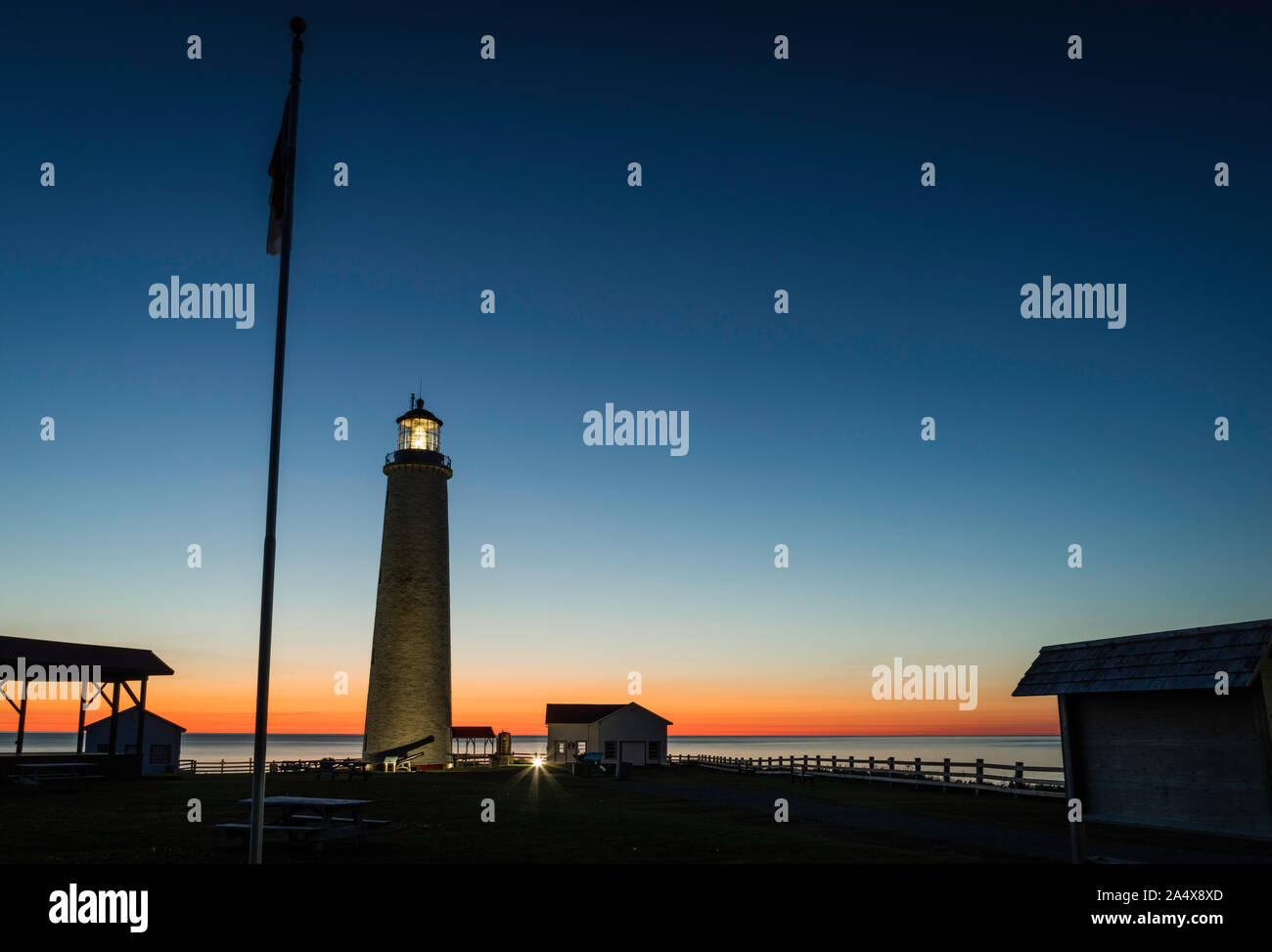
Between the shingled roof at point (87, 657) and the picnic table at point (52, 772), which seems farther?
the shingled roof at point (87, 657)

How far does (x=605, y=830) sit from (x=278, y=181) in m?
12.6

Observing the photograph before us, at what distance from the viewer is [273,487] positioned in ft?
36.3

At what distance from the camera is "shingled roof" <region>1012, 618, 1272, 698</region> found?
11945mm

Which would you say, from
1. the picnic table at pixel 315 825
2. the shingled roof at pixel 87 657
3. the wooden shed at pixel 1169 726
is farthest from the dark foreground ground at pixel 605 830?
the shingled roof at pixel 87 657

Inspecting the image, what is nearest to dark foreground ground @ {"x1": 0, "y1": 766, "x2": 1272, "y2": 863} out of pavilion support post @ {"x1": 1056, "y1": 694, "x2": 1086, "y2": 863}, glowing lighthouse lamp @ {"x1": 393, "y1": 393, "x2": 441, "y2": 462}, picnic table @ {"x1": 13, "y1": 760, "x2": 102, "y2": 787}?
picnic table @ {"x1": 13, "y1": 760, "x2": 102, "y2": 787}

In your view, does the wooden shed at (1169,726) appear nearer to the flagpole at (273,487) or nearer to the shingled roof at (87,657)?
the flagpole at (273,487)

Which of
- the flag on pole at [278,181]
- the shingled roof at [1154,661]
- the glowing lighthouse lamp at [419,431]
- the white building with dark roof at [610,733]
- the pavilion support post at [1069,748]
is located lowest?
the white building with dark roof at [610,733]

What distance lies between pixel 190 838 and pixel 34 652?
1938 centimetres

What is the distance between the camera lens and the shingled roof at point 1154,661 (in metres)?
11.9

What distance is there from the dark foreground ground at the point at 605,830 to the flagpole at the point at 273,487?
307 centimetres

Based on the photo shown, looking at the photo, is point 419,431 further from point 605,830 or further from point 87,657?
point 605,830

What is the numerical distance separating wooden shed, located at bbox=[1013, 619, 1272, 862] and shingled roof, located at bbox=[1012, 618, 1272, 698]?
17mm
